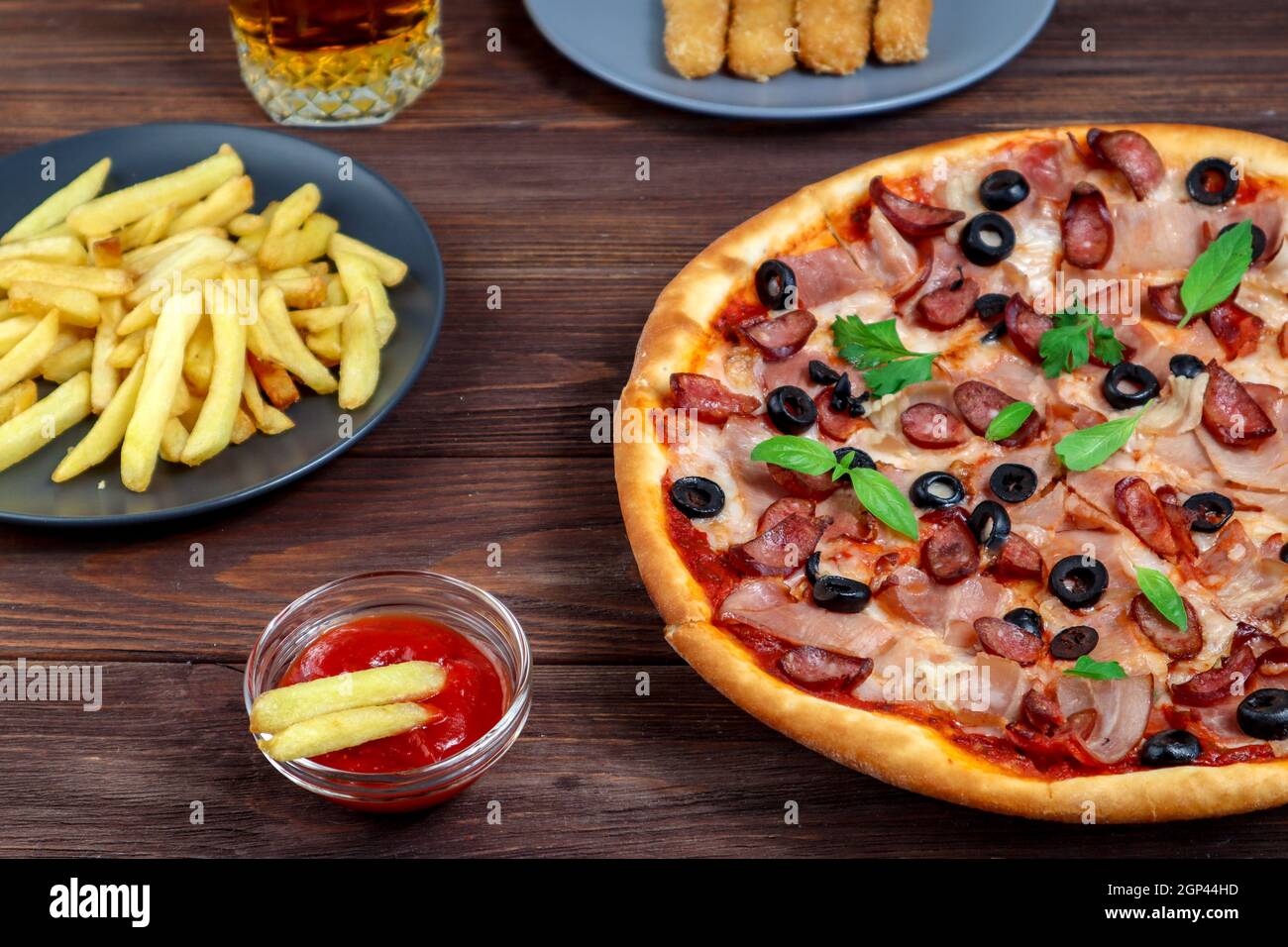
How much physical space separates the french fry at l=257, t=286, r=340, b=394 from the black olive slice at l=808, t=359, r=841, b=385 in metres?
1.01

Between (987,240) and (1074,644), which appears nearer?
(1074,644)

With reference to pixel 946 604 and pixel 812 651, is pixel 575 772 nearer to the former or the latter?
pixel 812 651

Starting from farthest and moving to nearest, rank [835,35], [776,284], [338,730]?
1. [835,35]
2. [776,284]
3. [338,730]

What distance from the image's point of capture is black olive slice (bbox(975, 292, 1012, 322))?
3102mm

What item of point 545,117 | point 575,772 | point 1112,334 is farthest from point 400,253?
point 1112,334

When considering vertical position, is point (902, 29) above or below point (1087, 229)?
above

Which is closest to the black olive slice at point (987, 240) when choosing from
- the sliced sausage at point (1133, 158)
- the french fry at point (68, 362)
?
the sliced sausage at point (1133, 158)

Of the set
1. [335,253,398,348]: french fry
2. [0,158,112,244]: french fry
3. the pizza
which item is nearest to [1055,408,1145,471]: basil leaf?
the pizza

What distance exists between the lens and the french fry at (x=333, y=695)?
2.25m

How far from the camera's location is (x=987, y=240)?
10.5 ft

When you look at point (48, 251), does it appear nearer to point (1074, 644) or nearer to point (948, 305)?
point (948, 305)

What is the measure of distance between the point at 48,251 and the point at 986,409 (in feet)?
6.69

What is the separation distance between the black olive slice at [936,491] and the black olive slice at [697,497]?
389 mm

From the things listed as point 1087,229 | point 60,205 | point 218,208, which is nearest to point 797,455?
point 1087,229
